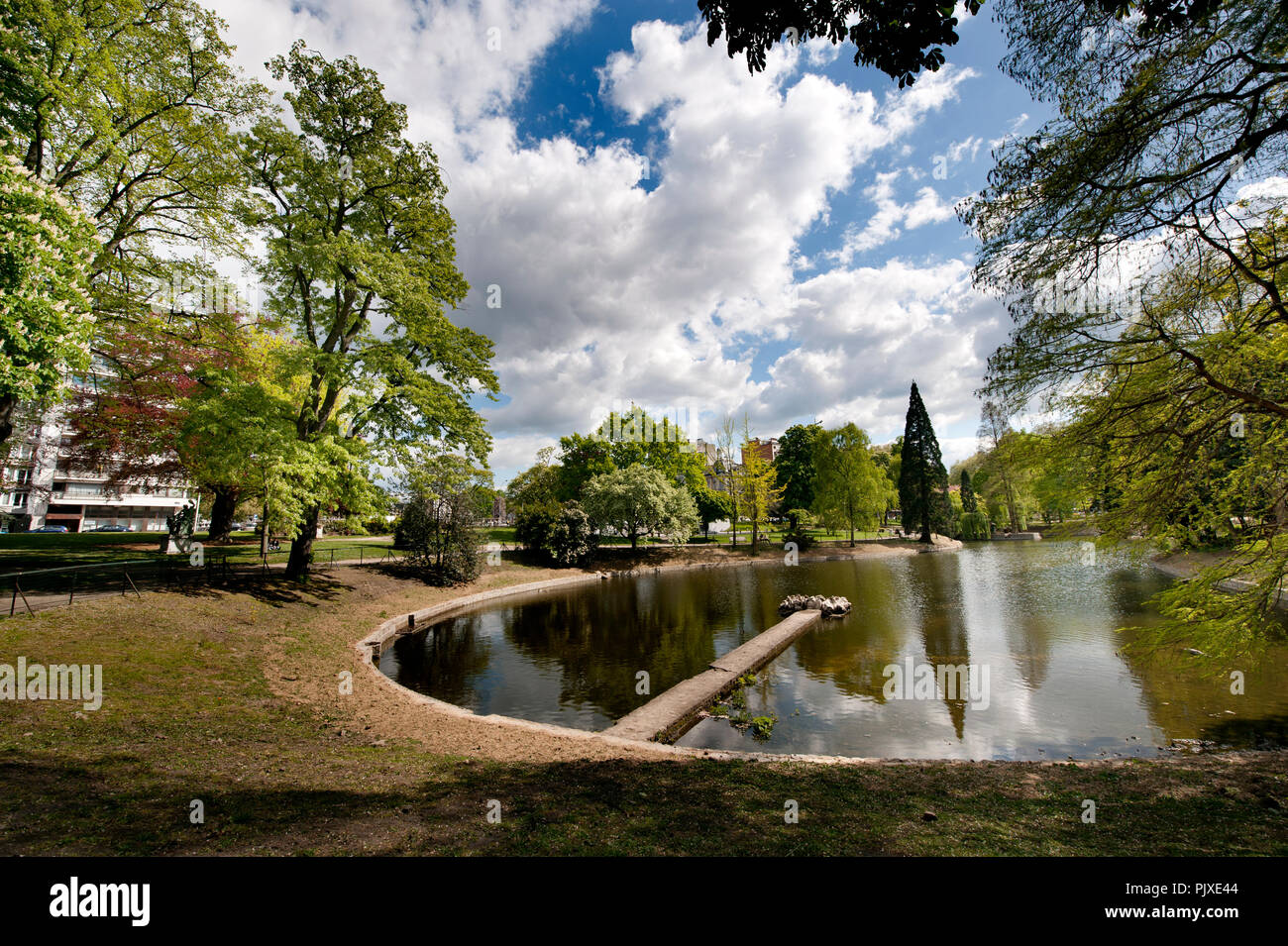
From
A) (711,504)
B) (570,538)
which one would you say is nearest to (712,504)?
(711,504)

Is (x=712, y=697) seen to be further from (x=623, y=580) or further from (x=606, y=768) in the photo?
(x=623, y=580)

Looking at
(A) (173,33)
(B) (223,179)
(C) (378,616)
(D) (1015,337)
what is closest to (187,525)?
(C) (378,616)

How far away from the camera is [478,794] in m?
5.50

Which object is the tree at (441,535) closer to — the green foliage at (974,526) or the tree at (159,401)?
the tree at (159,401)

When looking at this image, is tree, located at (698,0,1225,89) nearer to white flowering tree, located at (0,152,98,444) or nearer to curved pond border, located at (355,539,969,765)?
curved pond border, located at (355,539,969,765)

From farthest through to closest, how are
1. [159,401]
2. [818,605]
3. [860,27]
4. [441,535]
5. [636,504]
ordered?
[636,504] → [441,535] → [159,401] → [818,605] → [860,27]

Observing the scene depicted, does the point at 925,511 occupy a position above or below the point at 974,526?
above

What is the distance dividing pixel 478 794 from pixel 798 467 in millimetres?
57039

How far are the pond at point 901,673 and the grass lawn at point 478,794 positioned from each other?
2.22 metres

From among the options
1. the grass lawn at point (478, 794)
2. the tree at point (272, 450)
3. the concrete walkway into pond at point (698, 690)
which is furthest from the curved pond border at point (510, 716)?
the tree at point (272, 450)

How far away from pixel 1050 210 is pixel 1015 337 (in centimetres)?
173

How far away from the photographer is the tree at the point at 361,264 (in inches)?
595

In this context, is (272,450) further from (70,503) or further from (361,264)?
(70,503)

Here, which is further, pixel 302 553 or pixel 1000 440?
pixel 302 553
